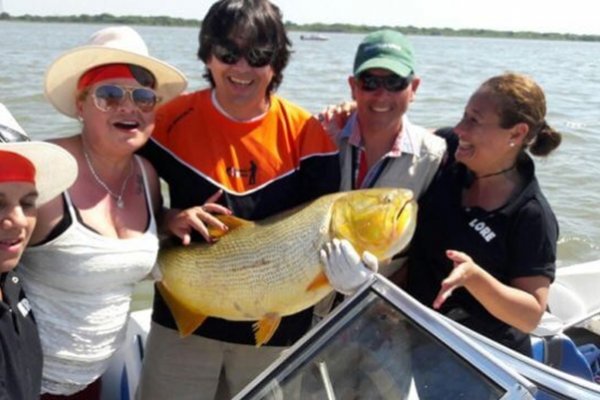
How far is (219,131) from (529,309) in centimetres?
150

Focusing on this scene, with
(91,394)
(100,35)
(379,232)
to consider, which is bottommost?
(91,394)

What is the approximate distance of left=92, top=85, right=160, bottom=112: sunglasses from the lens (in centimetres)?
272

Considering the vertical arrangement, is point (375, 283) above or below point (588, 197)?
above

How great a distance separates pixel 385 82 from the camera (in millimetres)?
3307

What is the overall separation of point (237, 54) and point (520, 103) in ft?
4.15

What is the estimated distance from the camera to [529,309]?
3.02m

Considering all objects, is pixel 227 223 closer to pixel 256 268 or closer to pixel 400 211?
pixel 256 268

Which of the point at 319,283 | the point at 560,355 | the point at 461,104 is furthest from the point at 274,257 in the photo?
the point at 461,104

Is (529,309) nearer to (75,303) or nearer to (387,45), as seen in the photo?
(387,45)

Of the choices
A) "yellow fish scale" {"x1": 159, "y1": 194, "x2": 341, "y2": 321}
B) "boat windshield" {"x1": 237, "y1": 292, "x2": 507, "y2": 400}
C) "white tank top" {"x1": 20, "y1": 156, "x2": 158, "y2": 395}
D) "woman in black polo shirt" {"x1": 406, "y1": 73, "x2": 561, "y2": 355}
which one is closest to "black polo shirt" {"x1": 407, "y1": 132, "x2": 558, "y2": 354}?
"woman in black polo shirt" {"x1": 406, "y1": 73, "x2": 561, "y2": 355}

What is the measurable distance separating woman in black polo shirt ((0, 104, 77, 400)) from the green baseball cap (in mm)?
1476

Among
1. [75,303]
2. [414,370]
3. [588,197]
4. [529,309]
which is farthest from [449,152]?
[588,197]

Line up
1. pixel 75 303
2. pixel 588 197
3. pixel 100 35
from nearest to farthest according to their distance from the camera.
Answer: pixel 75 303 → pixel 100 35 → pixel 588 197

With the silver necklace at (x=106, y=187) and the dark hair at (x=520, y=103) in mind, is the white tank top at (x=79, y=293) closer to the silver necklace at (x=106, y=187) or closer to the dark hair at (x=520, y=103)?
the silver necklace at (x=106, y=187)
